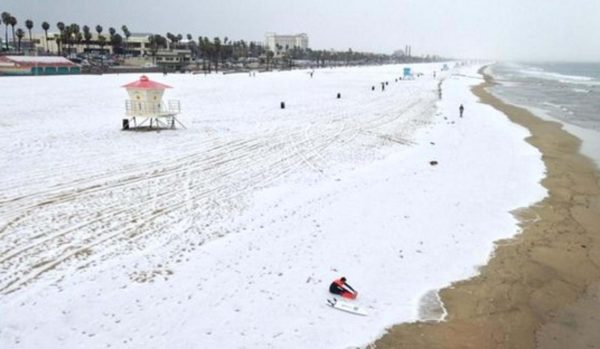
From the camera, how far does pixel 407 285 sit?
9000 millimetres

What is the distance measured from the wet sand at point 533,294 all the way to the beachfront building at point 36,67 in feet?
239

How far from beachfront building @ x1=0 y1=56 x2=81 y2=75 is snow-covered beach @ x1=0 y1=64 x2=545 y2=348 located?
54867 millimetres

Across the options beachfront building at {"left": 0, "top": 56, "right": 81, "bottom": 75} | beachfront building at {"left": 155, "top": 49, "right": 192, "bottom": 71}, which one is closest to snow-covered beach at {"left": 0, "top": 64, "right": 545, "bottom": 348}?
beachfront building at {"left": 0, "top": 56, "right": 81, "bottom": 75}

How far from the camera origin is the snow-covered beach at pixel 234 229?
7.52m

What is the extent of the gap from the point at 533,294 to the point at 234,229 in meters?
6.34

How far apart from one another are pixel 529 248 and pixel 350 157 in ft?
28.8

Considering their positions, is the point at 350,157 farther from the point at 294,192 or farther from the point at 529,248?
the point at 529,248

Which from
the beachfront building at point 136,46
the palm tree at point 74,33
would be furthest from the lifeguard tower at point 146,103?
the beachfront building at point 136,46

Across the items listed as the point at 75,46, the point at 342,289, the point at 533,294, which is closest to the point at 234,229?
the point at 342,289

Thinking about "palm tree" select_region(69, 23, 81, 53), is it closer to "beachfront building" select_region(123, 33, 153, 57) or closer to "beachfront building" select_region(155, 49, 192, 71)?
"beachfront building" select_region(155, 49, 192, 71)

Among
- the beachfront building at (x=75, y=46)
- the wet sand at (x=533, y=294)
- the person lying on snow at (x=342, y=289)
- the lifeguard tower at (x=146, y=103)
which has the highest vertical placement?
the beachfront building at (x=75, y=46)

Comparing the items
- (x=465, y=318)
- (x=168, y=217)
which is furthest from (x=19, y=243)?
(x=465, y=318)

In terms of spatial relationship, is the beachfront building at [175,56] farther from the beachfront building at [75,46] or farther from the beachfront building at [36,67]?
the beachfront building at [36,67]

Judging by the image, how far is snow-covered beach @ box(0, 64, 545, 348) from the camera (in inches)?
296
